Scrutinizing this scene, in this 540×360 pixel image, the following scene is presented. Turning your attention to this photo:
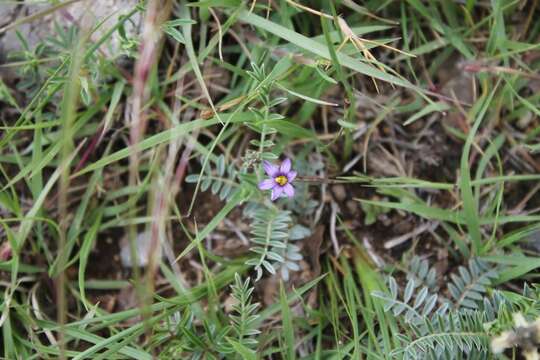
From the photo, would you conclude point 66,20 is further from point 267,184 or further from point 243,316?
point 243,316

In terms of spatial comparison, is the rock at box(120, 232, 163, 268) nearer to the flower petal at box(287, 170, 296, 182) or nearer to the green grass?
the green grass

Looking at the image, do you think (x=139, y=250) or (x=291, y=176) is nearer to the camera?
Result: (x=291, y=176)

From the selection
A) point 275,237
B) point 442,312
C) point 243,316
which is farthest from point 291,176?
point 442,312

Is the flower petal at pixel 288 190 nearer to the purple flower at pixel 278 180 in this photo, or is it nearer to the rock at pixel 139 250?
the purple flower at pixel 278 180

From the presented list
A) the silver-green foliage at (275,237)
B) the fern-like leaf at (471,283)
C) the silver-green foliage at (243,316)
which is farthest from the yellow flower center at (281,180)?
the fern-like leaf at (471,283)

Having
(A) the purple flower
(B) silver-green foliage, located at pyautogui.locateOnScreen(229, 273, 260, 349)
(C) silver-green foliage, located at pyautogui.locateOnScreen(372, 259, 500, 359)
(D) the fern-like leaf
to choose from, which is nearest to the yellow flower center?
(A) the purple flower

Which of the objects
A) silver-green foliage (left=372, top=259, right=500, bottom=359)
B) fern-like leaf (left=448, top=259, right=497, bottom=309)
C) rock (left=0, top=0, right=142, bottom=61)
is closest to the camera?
silver-green foliage (left=372, top=259, right=500, bottom=359)

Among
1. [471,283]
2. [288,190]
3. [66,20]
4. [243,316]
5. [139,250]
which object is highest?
[66,20]
